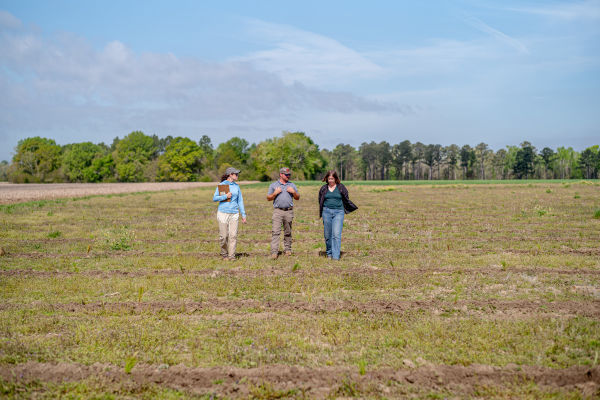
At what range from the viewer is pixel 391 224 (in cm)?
1859

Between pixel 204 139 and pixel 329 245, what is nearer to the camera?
pixel 329 245

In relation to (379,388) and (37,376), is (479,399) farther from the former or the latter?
(37,376)

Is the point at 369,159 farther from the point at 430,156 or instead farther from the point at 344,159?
the point at 430,156

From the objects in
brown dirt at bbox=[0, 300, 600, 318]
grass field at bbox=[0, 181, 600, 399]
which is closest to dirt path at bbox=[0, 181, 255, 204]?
grass field at bbox=[0, 181, 600, 399]

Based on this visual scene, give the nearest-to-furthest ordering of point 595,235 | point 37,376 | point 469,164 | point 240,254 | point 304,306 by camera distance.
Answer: point 37,376 → point 304,306 → point 240,254 → point 595,235 → point 469,164

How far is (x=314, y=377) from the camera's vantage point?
462 centimetres

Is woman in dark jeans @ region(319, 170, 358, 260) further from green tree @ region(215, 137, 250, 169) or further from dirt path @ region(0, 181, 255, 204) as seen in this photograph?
green tree @ region(215, 137, 250, 169)

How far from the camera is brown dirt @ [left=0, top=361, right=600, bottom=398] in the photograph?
4.40 metres

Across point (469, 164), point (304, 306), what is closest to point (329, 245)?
point (304, 306)

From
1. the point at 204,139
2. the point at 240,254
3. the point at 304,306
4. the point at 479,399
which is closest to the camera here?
the point at 479,399

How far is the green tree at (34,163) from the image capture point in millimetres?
104688

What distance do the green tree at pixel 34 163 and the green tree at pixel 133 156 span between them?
15660 mm

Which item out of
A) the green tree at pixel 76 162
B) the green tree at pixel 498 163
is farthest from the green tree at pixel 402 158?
the green tree at pixel 76 162

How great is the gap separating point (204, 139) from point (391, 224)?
149m
